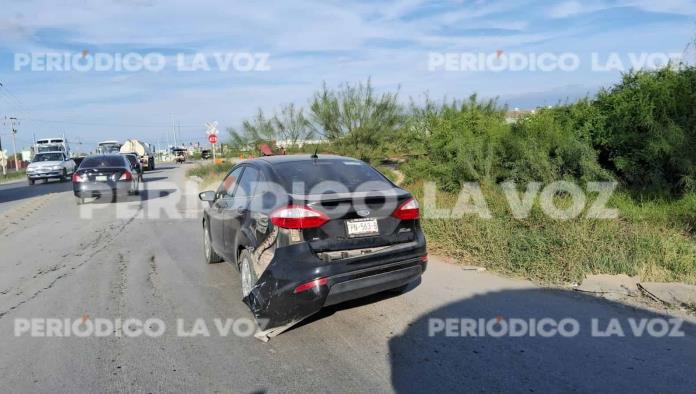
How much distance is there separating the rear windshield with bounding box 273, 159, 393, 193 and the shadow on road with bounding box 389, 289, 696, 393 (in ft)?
4.84

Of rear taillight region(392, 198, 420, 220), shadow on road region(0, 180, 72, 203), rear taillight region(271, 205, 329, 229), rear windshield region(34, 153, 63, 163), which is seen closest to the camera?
rear taillight region(271, 205, 329, 229)

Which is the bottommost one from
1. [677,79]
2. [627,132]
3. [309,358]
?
[309,358]

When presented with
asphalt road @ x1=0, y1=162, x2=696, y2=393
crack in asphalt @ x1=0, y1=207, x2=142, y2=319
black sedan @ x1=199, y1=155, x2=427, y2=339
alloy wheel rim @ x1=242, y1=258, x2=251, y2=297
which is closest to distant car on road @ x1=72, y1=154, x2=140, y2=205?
crack in asphalt @ x1=0, y1=207, x2=142, y2=319

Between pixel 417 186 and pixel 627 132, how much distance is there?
16.8 ft

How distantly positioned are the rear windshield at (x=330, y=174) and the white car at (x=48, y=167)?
27.6 meters

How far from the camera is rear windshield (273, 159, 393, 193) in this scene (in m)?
4.75

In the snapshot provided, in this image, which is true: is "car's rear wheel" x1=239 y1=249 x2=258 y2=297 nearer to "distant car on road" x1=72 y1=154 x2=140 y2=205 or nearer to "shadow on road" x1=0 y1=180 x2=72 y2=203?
"distant car on road" x1=72 y1=154 x2=140 y2=205

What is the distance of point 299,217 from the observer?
13.6 ft

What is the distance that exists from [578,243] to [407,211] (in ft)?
9.21

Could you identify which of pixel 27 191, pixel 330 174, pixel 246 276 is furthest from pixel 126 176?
pixel 330 174

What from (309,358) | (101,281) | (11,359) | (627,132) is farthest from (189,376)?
(627,132)

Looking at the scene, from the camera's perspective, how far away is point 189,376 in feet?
12.1

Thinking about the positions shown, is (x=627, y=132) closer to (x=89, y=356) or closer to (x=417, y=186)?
(x=417, y=186)

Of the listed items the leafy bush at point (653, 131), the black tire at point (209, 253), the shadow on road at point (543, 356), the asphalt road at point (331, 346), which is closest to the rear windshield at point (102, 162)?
the asphalt road at point (331, 346)
